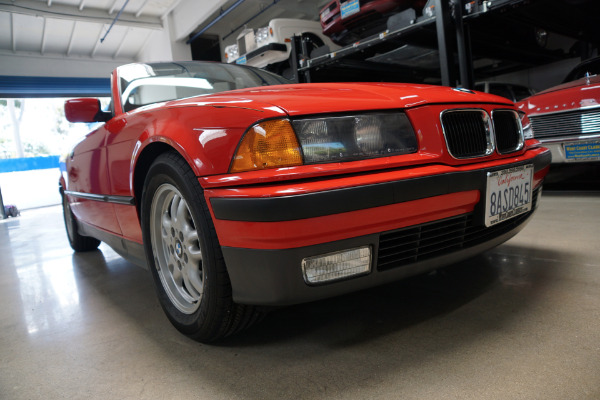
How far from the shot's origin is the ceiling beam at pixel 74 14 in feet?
25.6

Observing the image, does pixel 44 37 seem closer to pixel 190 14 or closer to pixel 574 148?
pixel 190 14

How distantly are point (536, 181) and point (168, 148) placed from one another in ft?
4.83

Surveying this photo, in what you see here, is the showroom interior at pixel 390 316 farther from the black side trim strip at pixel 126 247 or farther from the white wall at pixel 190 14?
the white wall at pixel 190 14

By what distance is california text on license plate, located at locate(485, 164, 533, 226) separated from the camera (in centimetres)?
133

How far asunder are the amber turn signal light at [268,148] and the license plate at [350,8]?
3.64 m

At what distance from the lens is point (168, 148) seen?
1437 millimetres

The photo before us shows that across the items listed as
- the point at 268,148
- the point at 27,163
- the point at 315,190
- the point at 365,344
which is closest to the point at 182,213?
the point at 268,148

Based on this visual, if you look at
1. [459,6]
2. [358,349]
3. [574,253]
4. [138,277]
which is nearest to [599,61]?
[459,6]

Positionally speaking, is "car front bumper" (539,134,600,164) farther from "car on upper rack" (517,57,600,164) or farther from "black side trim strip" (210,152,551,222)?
"black side trim strip" (210,152,551,222)

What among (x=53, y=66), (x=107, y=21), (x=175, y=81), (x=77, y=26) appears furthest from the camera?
(x=53, y=66)

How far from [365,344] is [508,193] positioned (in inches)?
28.3

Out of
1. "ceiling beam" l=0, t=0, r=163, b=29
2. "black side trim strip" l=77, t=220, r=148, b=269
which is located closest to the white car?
"black side trim strip" l=77, t=220, r=148, b=269

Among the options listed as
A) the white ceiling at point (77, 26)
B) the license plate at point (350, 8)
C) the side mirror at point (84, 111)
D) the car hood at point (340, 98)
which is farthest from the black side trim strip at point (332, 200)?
the white ceiling at point (77, 26)

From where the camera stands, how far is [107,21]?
8.95m
